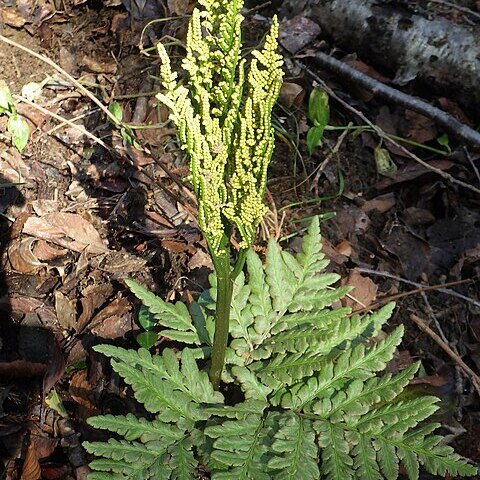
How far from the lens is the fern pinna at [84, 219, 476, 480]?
181 cm

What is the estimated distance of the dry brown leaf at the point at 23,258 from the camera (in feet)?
8.55

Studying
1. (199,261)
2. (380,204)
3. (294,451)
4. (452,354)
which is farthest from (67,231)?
(452,354)

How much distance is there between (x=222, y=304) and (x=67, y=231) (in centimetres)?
113

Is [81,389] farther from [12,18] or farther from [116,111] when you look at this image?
[12,18]

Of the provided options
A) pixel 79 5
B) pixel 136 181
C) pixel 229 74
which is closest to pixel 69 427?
pixel 136 181

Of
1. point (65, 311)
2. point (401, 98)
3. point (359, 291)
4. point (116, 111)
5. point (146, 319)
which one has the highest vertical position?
point (401, 98)

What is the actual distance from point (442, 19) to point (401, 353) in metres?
2.15

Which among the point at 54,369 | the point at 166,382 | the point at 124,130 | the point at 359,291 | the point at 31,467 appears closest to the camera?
the point at 166,382

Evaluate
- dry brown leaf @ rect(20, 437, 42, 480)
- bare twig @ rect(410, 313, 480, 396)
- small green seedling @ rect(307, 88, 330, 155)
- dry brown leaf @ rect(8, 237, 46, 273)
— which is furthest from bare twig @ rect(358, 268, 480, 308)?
dry brown leaf @ rect(20, 437, 42, 480)

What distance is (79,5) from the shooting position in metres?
3.54

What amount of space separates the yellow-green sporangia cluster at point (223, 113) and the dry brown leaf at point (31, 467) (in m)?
1.06

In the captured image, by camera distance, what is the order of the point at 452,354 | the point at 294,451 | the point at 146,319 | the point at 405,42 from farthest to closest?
the point at 405,42 < the point at 452,354 < the point at 146,319 < the point at 294,451

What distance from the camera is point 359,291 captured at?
112 inches

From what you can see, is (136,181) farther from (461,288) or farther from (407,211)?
(461,288)
